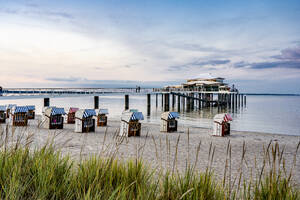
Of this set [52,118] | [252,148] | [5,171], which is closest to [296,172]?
[252,148]

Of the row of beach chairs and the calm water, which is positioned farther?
the calm water

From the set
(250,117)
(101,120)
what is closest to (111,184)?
(101,120)

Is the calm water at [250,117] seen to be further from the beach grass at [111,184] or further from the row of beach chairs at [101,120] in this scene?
the beach grass at [111,184]

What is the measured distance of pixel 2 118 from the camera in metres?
15.0

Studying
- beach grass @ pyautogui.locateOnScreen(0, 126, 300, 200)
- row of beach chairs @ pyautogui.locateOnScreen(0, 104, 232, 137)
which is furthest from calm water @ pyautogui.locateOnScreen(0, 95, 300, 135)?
beach grass @ pyautogui.locateOnScreen(0, 126, 300, 200)

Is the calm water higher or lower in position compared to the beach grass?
lower

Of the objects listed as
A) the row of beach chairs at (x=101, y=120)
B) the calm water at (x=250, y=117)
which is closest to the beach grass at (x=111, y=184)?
the row of beach chairs at (x=101, y=120)

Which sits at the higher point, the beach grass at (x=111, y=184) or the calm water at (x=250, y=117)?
the beach grass at (x=111, y=184)

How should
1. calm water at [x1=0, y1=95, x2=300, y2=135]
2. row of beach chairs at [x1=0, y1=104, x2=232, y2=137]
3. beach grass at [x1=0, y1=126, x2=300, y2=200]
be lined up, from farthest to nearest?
calm water at [x1=0, y1=95, x2=300, y2=135] < row of beach chairs at [x1=0, y1=104, x2=232, y2=137] < beach grass at [x1=0, y1=126, x2=300, y2=200]

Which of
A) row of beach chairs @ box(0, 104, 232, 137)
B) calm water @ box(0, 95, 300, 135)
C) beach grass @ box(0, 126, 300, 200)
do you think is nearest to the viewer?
beach grass @ box(0, 126, 300, 200)

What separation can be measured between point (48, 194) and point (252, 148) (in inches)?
311

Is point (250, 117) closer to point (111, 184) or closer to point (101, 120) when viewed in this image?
point (101, 120)

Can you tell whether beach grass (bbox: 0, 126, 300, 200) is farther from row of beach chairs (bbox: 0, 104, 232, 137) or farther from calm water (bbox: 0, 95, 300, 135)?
calm water (bbox: 0, 95, 300, 135)

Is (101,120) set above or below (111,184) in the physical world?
below
